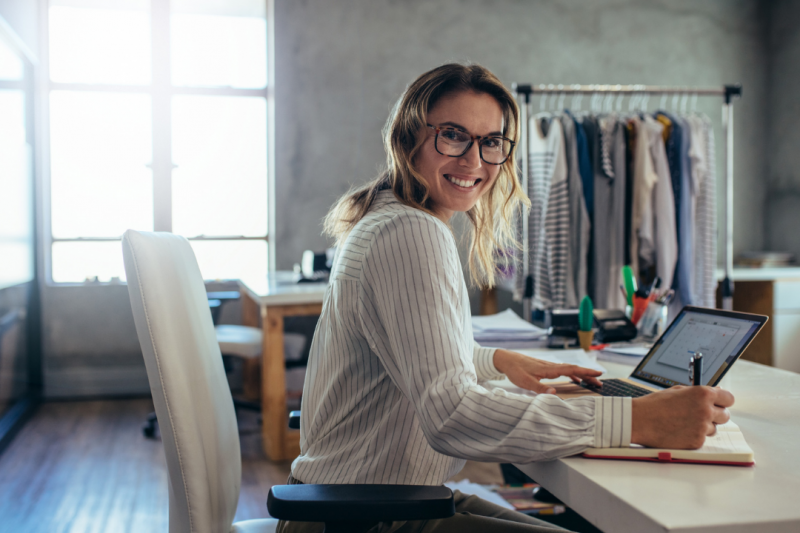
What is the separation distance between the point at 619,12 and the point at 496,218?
3846mm

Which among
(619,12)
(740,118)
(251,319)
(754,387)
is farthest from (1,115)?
(740,118)

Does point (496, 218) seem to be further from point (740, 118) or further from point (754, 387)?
point (740, 118)

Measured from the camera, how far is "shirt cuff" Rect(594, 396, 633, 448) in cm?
78

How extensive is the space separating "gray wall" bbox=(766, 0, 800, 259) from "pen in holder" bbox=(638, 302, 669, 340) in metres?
3.37

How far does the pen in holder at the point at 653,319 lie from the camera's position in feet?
5.51

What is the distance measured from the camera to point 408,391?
31.0 inches

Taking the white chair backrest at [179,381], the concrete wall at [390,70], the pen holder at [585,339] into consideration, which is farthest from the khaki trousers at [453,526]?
the concrete wall at [390,70]

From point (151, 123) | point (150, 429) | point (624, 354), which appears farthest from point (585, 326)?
point (151, 123)

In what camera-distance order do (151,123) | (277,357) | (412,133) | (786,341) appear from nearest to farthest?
1. (412,133)
2. (277,357)
3. (786,341)
4. (151,123)

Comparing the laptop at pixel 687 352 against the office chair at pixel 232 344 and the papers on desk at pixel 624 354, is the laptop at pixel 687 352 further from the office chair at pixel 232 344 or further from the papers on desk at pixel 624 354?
the office chair at pixel 232 344

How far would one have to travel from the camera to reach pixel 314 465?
901 mm

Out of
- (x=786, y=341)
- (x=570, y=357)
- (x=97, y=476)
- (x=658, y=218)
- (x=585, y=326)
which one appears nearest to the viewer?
(x=570, y=357)

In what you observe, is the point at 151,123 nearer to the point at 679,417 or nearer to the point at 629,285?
the point at 629,285

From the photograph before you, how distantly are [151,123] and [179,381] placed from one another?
3.93 meters
